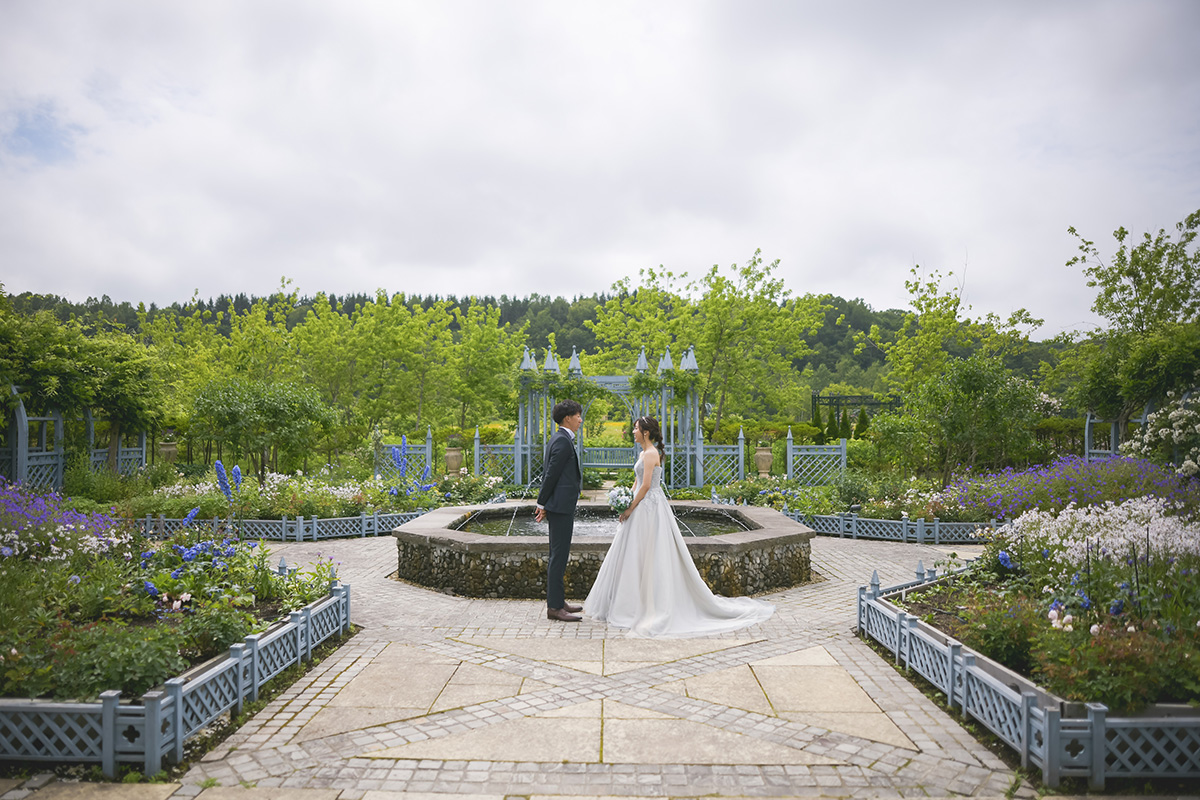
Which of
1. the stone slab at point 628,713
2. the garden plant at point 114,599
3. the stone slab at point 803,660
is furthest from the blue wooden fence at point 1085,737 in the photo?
the garden plant at point 114,599

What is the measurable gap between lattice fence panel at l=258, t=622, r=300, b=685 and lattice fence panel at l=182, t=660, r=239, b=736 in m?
0.28

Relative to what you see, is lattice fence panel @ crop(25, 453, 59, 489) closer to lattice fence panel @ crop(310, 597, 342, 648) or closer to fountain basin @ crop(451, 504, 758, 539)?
fountain basin @ crop(451, 504, 758, 539)

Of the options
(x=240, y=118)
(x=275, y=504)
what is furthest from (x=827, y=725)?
(x=240, y=118)

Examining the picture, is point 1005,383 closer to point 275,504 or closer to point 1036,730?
point 1036,730

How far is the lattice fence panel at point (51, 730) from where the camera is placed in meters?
3.25

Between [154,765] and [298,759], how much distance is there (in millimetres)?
621

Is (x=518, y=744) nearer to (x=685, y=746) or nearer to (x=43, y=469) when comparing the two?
(x=685, y=746)

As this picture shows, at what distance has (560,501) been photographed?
596 cm

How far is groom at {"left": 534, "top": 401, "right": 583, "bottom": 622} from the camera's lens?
19.5 ft

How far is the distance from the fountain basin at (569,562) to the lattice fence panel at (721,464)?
27.4 ft

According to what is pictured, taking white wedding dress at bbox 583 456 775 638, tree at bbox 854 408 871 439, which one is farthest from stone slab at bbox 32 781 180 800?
tree at bbox 854 408 871 439

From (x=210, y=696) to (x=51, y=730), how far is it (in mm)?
674

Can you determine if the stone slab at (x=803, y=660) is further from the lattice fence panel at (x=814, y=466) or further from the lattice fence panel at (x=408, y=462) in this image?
the lattice fence panel at (x=408, y=462)

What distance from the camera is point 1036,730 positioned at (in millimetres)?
3230
